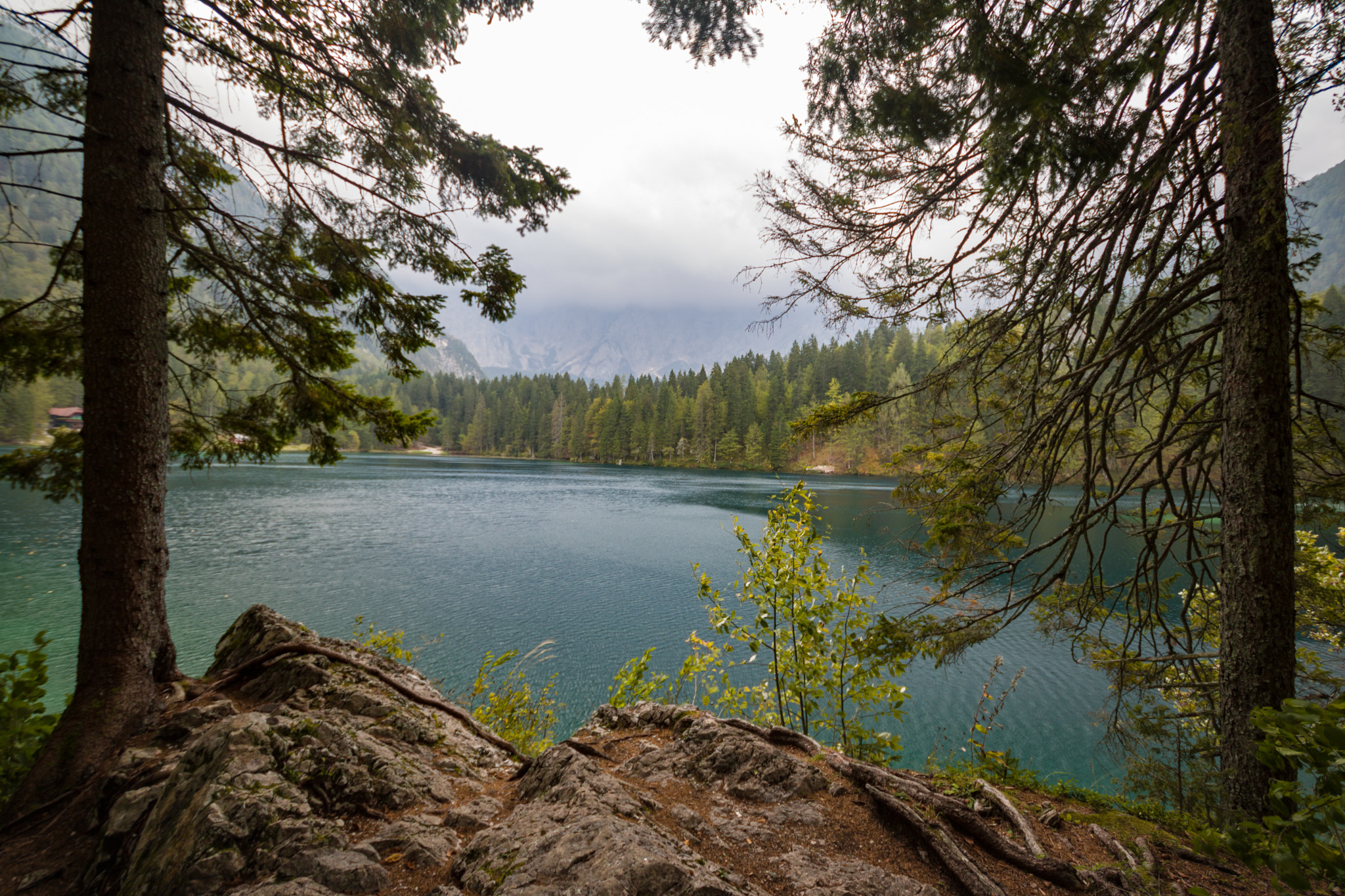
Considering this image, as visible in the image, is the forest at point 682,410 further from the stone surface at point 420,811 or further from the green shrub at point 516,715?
the stone surface at point 420,811

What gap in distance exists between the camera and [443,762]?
2.57 metres

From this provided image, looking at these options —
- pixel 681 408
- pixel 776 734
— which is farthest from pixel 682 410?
pixel 776 734

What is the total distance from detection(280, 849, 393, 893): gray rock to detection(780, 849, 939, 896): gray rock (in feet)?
4.74

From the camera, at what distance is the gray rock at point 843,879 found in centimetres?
169

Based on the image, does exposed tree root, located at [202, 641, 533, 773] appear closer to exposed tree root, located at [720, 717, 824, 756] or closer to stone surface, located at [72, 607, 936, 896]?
stone surface, located at [72, 607, 936, 896]

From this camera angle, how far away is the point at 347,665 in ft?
10.0

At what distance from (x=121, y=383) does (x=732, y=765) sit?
3.88 m

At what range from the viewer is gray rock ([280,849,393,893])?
A: 1529 millimetres

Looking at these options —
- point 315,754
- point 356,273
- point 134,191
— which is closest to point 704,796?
point 315,754

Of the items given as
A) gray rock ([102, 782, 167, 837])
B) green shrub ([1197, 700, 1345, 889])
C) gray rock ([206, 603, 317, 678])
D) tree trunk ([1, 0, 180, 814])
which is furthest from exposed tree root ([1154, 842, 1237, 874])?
tree trunk ([1, 0, 180, 814])

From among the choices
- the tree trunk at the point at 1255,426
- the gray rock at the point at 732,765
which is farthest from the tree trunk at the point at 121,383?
the tree trunk at the point at 1255,426

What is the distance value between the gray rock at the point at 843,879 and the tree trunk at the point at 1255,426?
2.04 m

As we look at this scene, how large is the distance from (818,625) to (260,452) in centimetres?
499

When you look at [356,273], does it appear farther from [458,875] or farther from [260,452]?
[458,875]
